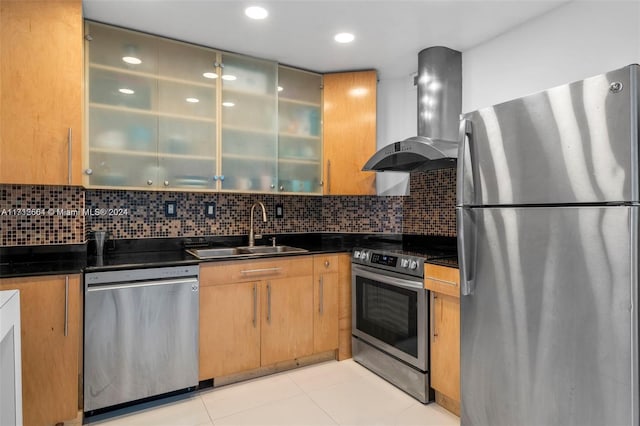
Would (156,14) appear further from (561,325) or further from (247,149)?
(561,325)

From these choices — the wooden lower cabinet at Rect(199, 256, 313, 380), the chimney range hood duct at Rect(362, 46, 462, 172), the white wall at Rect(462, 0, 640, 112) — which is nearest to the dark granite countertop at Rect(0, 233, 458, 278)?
the wooden lower cabinet at Rect(199, 256, 313, 380)

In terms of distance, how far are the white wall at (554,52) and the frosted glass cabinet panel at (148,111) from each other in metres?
1.92

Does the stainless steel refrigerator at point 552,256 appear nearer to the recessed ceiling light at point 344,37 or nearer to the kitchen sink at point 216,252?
the recessed ceiling light at point 344,37

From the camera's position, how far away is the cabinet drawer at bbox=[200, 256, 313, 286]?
2303 mm

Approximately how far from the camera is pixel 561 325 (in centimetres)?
139

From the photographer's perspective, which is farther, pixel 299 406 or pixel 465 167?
pixel 299 406

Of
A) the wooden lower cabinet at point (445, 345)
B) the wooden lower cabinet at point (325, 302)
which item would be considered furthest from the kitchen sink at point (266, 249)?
the wooden lower cabinet at point (445, 345)

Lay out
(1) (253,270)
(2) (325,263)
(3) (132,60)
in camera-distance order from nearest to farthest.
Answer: (3) (132,60), (1) (253,270), (2) (325,263)

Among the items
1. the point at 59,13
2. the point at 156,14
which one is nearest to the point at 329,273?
the point at 156,14

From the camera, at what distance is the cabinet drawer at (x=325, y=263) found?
8.86ft

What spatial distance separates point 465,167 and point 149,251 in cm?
225

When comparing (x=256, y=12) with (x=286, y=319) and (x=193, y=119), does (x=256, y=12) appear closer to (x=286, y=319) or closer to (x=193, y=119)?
(x=193, y=119)

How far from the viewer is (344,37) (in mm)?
2410

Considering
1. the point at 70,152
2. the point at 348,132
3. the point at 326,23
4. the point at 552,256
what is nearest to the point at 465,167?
the point at 552,256
